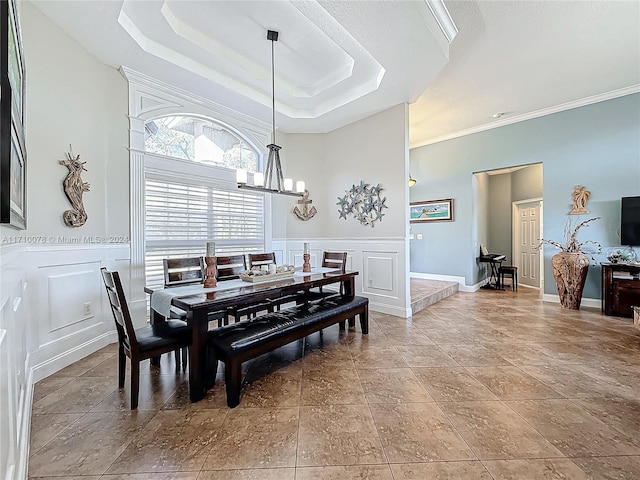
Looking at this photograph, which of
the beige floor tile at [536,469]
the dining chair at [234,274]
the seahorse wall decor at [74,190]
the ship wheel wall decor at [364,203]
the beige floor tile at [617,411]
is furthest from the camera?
the ship wheel wall decor at [364,203]

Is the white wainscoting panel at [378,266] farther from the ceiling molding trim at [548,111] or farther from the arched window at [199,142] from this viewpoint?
the ceiling molding trim at [548,111]

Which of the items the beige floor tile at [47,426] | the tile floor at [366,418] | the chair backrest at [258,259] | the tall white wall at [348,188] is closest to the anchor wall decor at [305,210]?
the tall white wall at [348,188]

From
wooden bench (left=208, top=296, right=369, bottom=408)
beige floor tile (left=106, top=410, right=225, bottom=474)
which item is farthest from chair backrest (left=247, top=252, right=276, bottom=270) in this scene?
beige floor tile (left=106, top=410, right=225, bottom=474)

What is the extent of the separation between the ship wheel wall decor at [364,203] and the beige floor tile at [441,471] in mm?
3276

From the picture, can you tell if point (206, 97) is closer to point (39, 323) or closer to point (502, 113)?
point (39, 323)

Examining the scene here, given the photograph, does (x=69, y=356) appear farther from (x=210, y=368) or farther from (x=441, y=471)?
(x=441, y=471)

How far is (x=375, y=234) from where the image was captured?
14.4ft

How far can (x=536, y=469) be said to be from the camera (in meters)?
1.37

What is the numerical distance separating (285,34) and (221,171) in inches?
79.0

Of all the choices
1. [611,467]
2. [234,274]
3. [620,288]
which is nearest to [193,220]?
[234,274]

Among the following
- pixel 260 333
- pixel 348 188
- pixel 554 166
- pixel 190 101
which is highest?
pixel 190 101

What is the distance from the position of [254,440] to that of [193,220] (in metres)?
3.03

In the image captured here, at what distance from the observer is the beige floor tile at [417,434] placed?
148 cm

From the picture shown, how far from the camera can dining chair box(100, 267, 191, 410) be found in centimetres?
185
